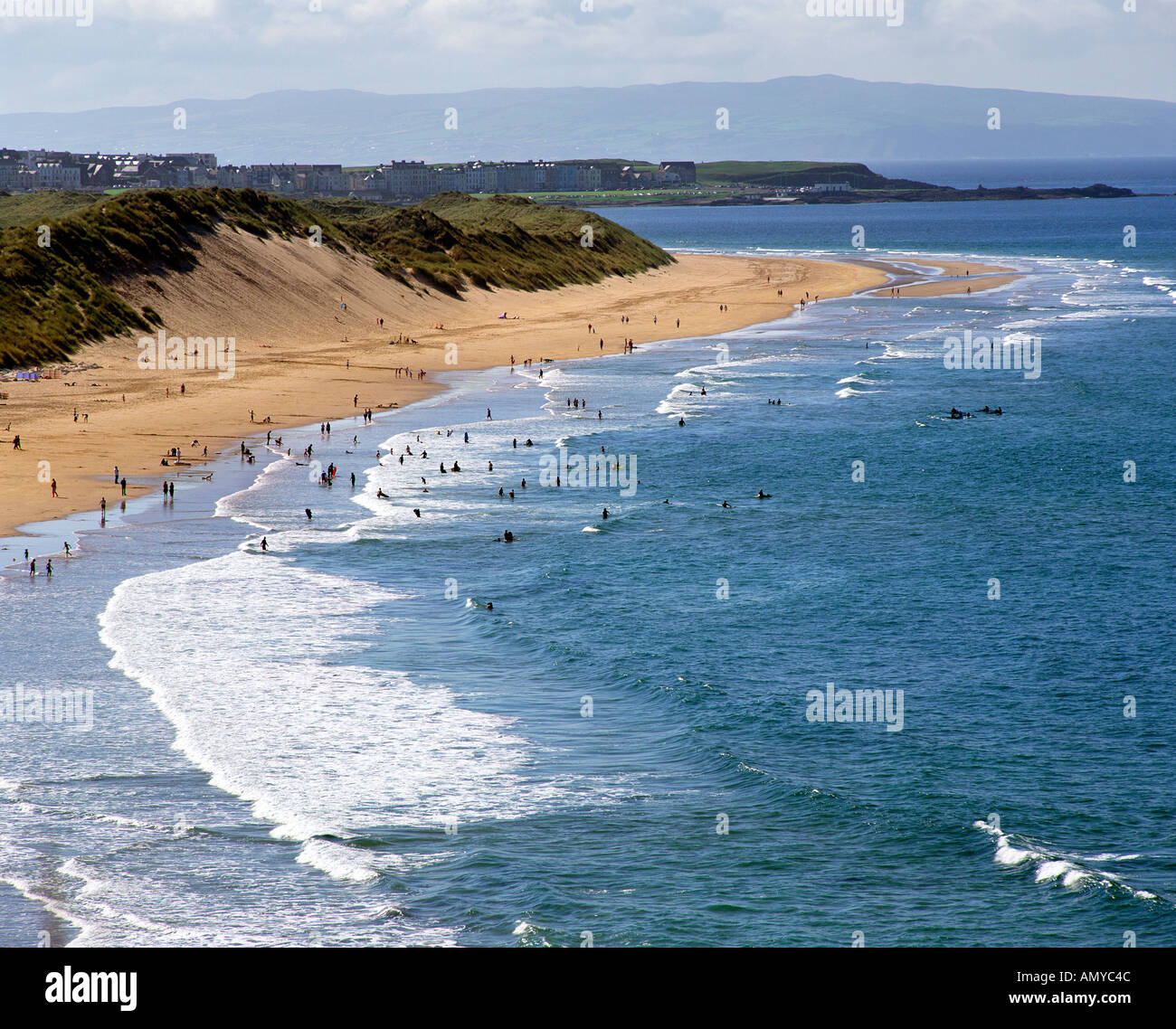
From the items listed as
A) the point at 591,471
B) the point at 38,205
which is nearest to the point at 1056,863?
the point at 591,471

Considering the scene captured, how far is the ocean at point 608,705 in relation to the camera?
Result: 73.6 feet

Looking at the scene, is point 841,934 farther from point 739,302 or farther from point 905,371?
point 739,302

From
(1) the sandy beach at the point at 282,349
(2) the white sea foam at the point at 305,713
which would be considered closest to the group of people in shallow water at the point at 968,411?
(1) the sandy beach at the point at 282,349

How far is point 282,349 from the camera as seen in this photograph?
97688 mm

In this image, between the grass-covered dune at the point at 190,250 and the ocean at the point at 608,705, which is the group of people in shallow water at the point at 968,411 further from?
the grass-covered dune at the point at 190,250

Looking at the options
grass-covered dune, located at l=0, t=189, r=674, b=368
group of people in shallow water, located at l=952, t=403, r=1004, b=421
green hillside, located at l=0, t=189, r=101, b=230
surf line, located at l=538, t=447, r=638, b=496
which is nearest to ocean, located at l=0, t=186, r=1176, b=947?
surf line, located at l=538, t=447, r=638, b=496

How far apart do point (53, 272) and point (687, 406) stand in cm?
4991

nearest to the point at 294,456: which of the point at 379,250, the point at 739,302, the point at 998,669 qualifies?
the point at 998,669

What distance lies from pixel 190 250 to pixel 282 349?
1536 cm

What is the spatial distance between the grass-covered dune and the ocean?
107 feet

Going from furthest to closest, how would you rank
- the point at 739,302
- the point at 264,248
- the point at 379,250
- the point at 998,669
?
the point at 739,302 < the point at 379,250 < the point at 264,248 < the point at 998,669

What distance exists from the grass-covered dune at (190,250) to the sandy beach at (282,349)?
2052mm

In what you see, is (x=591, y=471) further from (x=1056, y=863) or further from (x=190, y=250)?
(x=190, y=250)
